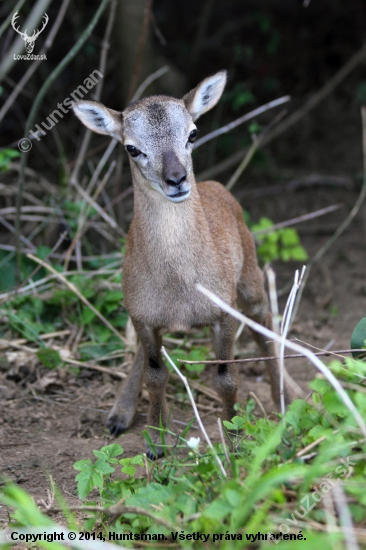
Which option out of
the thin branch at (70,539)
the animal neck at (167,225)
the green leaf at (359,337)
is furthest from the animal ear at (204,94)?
the thin branch at (70,539)

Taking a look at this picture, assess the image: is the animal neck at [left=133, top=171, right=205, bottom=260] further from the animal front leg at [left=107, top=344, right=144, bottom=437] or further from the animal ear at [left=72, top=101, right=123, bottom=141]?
the animal front leg at [left=107, top=344, right=144, bottom=437]

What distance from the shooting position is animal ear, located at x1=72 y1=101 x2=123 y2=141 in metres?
6.03

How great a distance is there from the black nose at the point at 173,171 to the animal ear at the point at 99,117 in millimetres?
968

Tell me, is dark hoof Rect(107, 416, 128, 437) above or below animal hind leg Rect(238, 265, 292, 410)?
below

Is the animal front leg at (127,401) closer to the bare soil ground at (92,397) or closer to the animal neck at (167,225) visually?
the bare soil ground at (92,397)

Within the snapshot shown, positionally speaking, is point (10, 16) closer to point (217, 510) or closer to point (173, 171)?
point (173, 171)

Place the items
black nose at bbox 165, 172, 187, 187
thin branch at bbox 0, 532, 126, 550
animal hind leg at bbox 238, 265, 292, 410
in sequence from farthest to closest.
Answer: animal hind leg at bbox 238, 265, 292, 410 < black nose at bbox 165, 172, 187, 187 < thin branch at bbox 0, 532, 126, 550

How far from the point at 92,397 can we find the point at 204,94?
11.0 ft

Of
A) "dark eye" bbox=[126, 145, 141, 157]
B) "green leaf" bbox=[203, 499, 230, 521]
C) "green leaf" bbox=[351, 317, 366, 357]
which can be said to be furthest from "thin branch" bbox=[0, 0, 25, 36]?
"green leaf" bbox=[203, 499, 230, 521]

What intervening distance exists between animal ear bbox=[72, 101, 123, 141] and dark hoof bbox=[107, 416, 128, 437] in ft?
9.07

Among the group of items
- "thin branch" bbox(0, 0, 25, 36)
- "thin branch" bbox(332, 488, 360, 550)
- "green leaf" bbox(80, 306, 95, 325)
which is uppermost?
"thin branch" bbox(0, 0, 25, 36)

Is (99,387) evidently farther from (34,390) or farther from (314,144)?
(314,144)

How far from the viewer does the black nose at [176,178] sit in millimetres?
5246

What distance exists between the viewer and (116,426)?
6.74 metres
